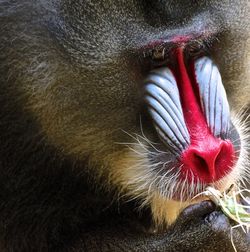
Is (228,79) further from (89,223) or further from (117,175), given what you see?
(89,223)

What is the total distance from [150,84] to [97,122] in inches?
10.8

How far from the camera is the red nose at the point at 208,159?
2.65 m

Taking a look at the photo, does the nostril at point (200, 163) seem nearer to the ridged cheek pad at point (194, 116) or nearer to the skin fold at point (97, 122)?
the ridged cheek pad at point (194, 116)

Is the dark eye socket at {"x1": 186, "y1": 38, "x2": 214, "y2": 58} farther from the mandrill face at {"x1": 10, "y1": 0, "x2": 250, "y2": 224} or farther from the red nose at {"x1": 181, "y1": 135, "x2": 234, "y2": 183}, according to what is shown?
the red nose at {"x1": 181, "y1": 135, "x2": 234, "y2": 183}

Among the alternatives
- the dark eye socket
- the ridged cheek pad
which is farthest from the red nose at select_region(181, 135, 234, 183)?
the dark eye socket

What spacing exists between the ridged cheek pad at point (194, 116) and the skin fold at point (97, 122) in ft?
0.18

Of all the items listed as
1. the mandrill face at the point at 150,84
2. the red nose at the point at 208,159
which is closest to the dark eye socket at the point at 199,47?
the mandrill face at the point at 150,84

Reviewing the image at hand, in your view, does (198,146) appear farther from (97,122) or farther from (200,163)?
(97,122)

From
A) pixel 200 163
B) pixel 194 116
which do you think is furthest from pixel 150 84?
pixel 200 163

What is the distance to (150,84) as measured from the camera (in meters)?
2.79

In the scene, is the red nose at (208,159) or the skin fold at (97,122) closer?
the red nose at (208,159)

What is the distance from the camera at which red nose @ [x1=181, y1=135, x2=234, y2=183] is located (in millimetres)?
2652

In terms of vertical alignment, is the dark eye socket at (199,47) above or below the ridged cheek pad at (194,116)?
above

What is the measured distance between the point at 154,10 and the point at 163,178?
61 centimetres
